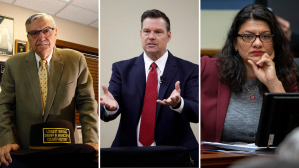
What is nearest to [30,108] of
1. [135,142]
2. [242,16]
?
[135,142]

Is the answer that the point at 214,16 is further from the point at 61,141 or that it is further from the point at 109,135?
the point at 61,141

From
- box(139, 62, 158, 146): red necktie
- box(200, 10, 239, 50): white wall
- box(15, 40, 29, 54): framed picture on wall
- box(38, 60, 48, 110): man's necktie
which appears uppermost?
box(200, 10, 239, 50): white wall

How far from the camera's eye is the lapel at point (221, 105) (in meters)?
1.77

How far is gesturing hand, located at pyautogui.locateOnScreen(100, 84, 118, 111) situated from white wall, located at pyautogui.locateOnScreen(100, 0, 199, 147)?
0.08m

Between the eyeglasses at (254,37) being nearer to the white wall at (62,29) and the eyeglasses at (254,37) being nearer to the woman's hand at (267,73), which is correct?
the woman's hand at (267,73)

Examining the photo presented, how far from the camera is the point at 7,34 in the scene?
1.80 metres

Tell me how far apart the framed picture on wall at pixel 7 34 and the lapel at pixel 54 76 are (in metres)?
0.29

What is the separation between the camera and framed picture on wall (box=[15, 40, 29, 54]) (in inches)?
70.3

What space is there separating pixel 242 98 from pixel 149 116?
0.70m

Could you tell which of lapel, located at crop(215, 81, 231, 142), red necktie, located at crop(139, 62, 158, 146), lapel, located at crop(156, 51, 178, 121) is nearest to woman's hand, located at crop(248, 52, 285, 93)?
lapel, located at crop(215, 81, 231, 142)

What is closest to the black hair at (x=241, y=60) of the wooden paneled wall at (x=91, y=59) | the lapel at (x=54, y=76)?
the wooden paneled wall at (x=91, y=59)

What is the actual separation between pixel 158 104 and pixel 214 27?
0.86 m

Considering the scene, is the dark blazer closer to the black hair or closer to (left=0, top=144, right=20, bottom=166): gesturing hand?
the black hair

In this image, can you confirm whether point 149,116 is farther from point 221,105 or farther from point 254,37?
point 254,37
